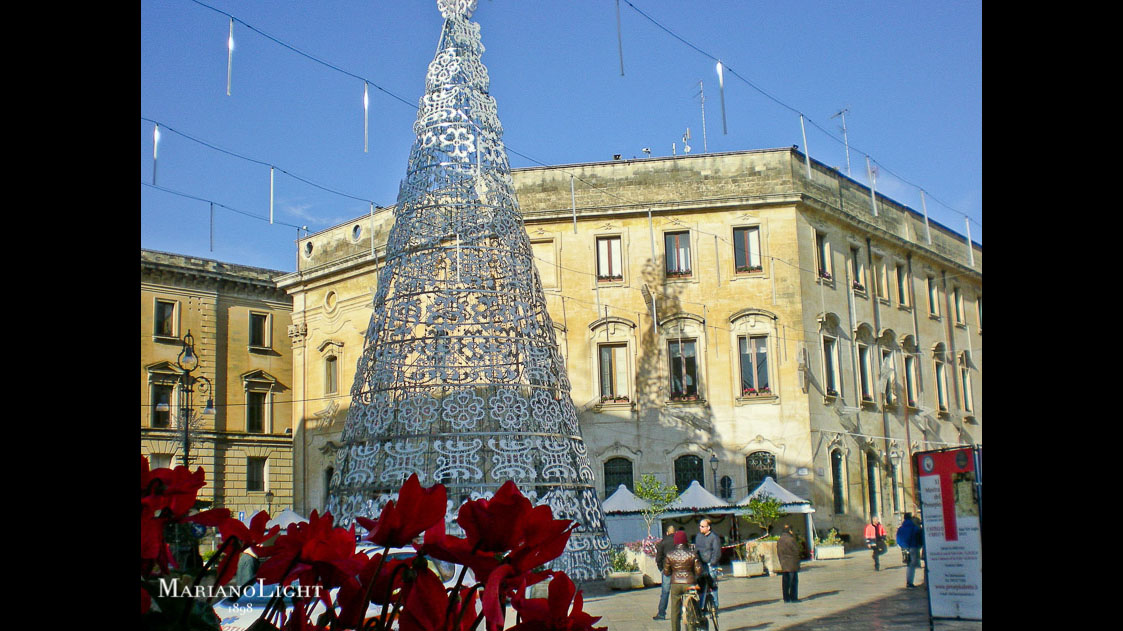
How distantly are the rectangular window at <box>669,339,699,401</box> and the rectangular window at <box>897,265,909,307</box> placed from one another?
913 cm

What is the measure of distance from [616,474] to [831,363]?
22.8 ft

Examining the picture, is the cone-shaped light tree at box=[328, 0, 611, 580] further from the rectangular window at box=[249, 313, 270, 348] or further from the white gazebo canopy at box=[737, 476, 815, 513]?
the rectangular window at box=[249, 313, 270, 348]

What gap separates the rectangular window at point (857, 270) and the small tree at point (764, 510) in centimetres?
980

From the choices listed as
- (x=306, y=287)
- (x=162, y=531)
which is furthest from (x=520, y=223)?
(x=306, y=287)

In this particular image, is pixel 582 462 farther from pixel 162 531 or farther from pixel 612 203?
pixel 612 203

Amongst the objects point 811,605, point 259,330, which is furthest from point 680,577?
point 259,330

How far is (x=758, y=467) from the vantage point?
89.9ft

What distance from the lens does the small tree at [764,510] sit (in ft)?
76.6

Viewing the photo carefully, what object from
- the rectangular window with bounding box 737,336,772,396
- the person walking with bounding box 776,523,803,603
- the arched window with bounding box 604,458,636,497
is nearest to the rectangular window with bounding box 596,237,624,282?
the rectangular window with bounding box 737,336,772,396

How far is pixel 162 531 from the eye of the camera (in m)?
1.67

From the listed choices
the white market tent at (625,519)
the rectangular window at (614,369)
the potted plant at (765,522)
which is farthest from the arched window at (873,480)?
the white market tent at (625,519)

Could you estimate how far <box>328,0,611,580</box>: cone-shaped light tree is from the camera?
41.1 feet
